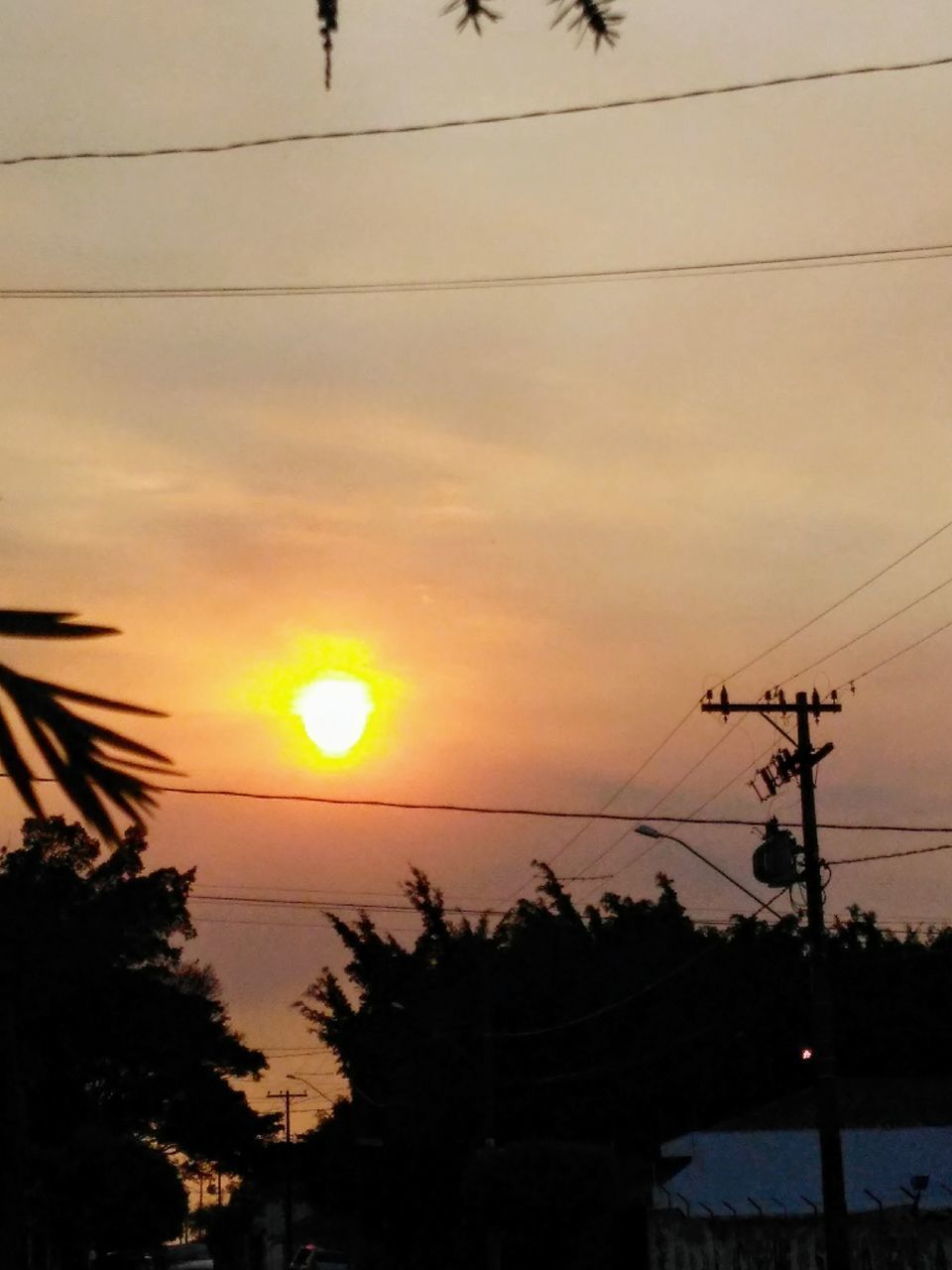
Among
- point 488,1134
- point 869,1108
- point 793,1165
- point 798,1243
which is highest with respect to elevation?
point 869,1108

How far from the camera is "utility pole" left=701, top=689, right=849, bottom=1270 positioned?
1098 inches

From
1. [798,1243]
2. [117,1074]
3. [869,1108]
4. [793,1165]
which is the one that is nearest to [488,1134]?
[793,1165]

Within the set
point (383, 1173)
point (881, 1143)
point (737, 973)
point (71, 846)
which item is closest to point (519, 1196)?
point (881, 1143)

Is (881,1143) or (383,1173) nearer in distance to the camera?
(881,1143)

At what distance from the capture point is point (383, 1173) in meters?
59.1

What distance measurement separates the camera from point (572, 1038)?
5850cm

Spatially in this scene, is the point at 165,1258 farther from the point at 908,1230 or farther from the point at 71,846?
the point at 71,846

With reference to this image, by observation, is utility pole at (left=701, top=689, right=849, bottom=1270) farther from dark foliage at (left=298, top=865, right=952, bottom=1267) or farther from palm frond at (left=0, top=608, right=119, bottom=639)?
palm frond at (left=0, top=608, right=119, bottom=639)

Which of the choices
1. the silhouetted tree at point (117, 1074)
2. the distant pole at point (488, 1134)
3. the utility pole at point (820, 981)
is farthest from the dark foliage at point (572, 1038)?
the utility pole at point (820, 981)

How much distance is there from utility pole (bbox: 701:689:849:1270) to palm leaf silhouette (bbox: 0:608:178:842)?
27110mm

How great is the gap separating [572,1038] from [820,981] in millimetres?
31269

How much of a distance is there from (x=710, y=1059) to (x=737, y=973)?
15.0ft

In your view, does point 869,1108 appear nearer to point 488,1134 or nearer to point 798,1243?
point 488,1134

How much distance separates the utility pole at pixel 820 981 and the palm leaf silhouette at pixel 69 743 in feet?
88.9
